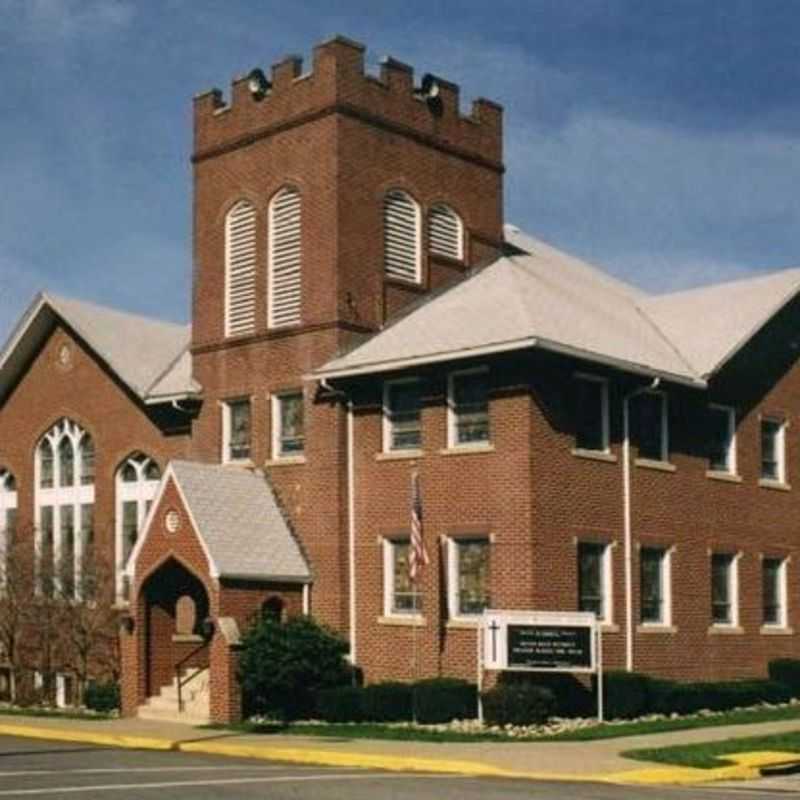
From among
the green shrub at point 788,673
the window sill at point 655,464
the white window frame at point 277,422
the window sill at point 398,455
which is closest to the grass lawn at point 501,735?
the green shrub at point 788,673

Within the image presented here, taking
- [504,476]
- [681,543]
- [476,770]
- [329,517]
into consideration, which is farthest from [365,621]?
[476,770]

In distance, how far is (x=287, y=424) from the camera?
33.3 meters

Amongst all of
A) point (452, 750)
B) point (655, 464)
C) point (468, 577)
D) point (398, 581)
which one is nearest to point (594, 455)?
point (655, 464)

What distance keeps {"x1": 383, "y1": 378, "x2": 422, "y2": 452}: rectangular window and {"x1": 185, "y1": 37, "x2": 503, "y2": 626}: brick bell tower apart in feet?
3.56

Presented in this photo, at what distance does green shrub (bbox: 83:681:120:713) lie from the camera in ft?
109

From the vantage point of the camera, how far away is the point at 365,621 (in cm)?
3134

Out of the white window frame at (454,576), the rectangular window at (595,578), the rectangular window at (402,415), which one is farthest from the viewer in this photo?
the rectangular window at (402,415)

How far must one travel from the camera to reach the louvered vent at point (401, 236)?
111ft

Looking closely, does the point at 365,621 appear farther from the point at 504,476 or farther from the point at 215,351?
the point at 215,351

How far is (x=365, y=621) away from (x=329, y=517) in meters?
2.25

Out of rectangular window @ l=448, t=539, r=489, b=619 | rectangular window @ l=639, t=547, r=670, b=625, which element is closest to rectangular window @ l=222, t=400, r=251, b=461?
rectangular window @ l=448, t=539, r=489, b=619

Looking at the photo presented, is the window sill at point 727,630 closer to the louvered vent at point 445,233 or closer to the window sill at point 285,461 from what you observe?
the window sill at point 285,461

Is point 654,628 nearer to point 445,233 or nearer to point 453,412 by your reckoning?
point 453,412

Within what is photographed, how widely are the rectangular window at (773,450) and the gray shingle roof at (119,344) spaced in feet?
43.7
